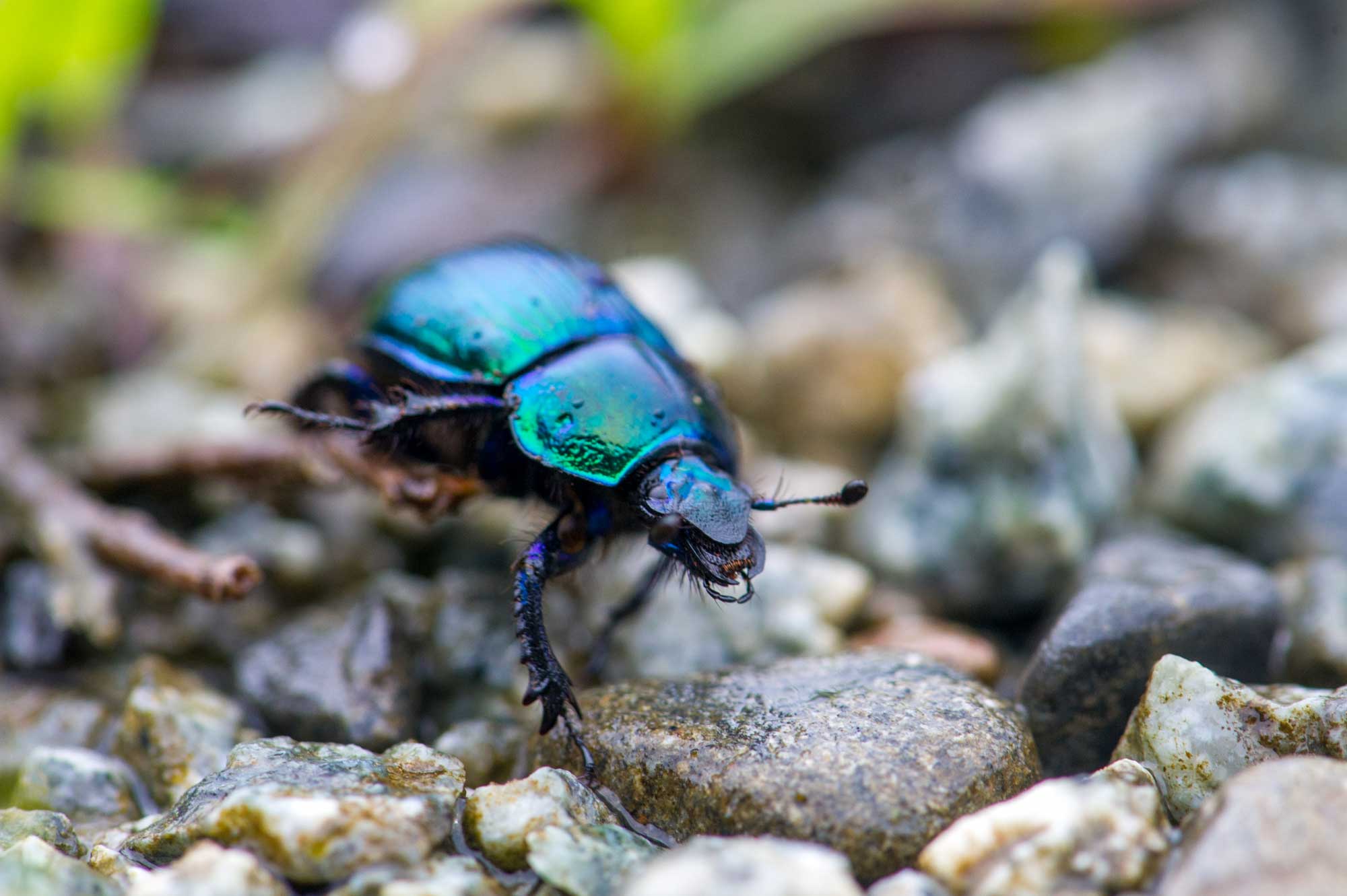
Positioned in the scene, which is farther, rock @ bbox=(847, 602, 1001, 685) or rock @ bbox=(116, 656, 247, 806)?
rock @ bbox=(847, 602, 1001, 685)

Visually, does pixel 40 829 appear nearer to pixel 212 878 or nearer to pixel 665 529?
pixel 212 878

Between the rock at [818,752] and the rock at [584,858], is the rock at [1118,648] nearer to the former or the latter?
the rock at [818,752]

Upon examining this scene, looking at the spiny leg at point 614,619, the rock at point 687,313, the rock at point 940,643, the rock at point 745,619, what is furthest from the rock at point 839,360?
the spiny leg at point 614,619

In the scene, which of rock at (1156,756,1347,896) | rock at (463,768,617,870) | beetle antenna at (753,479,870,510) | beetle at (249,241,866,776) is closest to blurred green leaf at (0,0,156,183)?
beetle at (249,241,866,776)

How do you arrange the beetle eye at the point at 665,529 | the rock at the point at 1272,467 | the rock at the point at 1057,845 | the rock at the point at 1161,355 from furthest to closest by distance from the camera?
the rock at the point at 1161,355 < the rock at the point at 1272,467 < the beetle eye at the point at 665,529 < the rock at the point at 1057,845

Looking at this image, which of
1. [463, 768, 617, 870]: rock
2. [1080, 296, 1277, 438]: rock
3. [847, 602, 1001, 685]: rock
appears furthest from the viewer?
[1080, 296, 1277, 438]: rock

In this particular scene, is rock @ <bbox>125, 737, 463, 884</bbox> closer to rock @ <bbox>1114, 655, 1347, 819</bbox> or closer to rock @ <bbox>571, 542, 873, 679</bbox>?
rock @ <bbox>571, 542, 873, 679</bbox>
